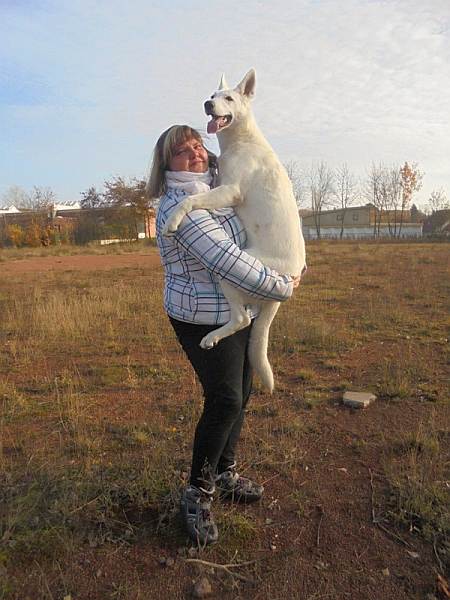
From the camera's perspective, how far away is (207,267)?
199 cm

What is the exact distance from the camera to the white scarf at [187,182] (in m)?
2.14

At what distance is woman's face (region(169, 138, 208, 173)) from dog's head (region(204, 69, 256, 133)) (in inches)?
5.6

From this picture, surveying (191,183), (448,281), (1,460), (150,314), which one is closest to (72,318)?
(150,314)

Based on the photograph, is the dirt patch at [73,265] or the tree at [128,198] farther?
→ the tree at [128,198]

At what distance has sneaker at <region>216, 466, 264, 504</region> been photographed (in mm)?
2742

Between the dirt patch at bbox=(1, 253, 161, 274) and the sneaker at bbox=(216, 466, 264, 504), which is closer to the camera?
the sneaker at bbox=(216, 466, 264, 504)

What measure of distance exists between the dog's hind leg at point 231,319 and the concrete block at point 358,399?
8.54ft

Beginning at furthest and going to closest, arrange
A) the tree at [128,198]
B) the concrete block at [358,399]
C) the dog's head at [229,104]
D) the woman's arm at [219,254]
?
the tree at [128,198], the concrete block at [358,399], the dog's head at [229,104], the woman's arm at [219,254]

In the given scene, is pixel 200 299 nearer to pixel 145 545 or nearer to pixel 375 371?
pixel 145 545

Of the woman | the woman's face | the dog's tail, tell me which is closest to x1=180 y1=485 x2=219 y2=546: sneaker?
the woman

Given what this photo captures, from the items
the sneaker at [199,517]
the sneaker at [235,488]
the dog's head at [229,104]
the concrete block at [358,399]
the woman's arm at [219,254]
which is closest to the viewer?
the woman's arm at [219,254]

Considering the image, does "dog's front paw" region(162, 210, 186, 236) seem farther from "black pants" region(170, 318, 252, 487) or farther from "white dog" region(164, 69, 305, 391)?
"black pants" region(170, 318, 252, 487)

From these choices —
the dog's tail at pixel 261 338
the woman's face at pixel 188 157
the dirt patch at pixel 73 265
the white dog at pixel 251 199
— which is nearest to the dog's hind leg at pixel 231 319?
the white dog at pixel 251 199

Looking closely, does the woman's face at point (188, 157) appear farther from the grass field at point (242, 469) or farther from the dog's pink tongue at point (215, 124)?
the grass field at point (242, 469)
